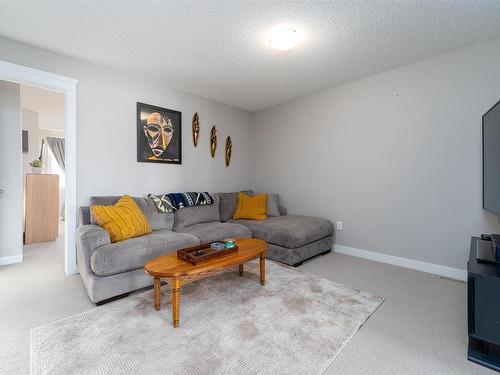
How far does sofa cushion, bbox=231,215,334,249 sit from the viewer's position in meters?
2.96

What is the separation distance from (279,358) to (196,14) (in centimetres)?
255

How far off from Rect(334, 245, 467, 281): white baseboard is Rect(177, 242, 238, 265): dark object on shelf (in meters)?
1.99

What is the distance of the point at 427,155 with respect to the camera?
2764 mm

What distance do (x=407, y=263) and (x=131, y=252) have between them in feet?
9.93

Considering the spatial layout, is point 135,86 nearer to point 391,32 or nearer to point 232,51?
point 232,51

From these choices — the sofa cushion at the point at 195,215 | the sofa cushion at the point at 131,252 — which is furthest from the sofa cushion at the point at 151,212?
the sofa cushion at the point at 131,252

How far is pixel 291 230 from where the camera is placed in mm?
3002

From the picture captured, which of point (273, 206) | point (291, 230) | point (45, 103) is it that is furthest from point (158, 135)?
point (45, 103)

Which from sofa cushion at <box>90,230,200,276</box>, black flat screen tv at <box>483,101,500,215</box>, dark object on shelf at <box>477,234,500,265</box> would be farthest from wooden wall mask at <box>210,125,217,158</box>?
Result: dark object on shelf at <box>477,234,500,265</box>

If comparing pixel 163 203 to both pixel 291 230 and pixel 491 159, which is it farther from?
pixel 491 159

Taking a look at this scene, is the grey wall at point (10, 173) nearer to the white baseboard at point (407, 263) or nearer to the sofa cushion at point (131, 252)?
the sofa cushion at point (131, 252)

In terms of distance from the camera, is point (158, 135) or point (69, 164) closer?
point (69, 164)

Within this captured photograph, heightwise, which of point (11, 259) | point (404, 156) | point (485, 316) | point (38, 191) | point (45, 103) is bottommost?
point (11, 259)

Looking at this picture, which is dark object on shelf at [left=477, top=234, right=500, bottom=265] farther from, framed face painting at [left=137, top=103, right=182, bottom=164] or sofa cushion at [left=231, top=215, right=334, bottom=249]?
framed face painting at [left=137, top=103, right=182, bottom=164]
